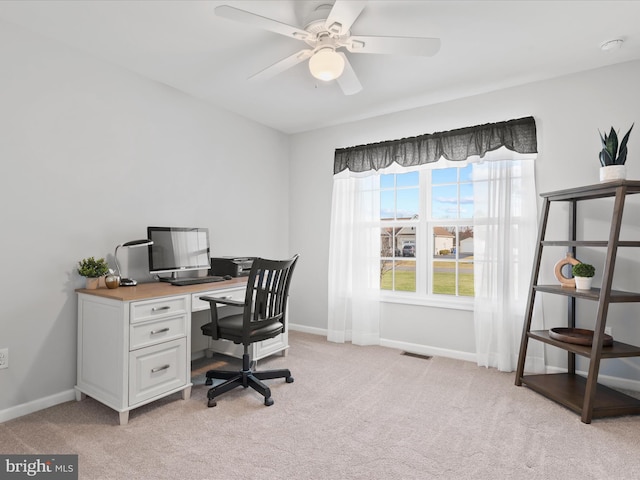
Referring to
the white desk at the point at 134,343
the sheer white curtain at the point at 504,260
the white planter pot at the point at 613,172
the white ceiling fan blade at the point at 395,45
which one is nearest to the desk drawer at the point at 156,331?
the white desk at the point at 134,343

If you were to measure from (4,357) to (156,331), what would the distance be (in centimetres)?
91

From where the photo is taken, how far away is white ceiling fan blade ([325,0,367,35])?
5.48ft

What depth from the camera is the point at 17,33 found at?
221 cm

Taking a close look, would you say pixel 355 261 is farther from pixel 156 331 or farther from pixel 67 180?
pixel 67 180

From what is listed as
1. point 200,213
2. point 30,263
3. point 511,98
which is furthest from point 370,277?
point 30,263

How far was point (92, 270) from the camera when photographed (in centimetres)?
242

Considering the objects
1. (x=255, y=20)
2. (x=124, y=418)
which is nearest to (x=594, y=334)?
(x=255, y=20)

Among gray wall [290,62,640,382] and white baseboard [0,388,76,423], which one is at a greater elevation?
gray wall [290,62,640,382]

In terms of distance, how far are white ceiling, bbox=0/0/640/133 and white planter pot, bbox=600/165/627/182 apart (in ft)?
2.69

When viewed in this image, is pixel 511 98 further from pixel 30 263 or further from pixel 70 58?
pixel 30 263

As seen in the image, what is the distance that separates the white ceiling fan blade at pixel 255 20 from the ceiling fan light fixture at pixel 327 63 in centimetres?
13

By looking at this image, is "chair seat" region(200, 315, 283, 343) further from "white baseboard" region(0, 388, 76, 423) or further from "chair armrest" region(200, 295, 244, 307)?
"white baseboard" region(0, 388, 76, 423)

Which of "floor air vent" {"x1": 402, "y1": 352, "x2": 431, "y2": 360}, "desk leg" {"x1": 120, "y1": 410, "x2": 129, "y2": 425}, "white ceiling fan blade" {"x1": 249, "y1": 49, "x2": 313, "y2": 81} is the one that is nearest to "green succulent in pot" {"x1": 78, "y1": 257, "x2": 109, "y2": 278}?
"desk leg" {"x1": 120, "y1": 410, "x2": 129, "y2": 425}

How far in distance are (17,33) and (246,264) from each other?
2.25 m
